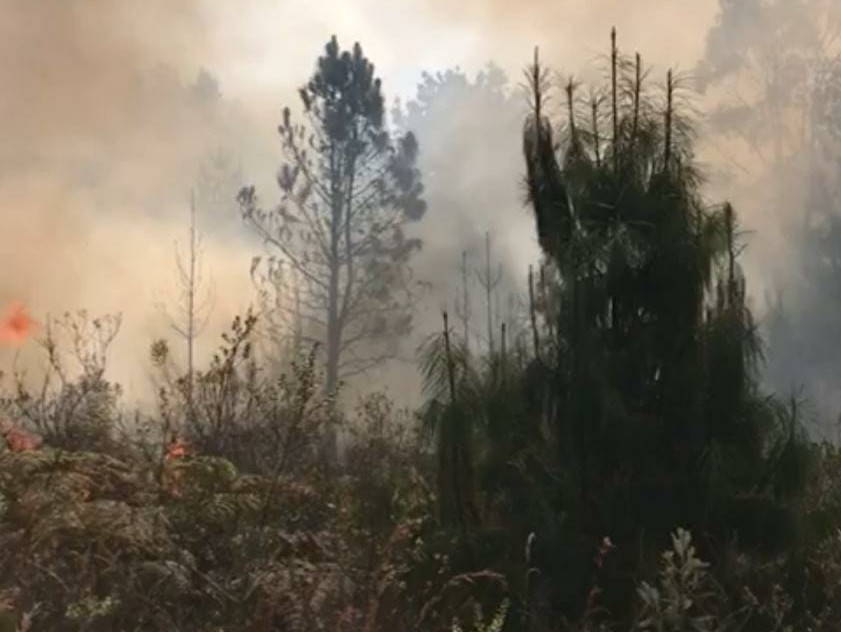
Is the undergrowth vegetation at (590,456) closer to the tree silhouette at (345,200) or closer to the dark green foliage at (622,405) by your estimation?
the dark green foliage at (622,405)

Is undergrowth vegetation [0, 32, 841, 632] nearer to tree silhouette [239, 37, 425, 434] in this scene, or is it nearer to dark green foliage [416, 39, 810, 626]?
dark green foliage [416, 39, 810, 626]

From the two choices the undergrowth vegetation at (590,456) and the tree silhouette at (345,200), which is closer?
the undergrowth vegetation at (590,456)

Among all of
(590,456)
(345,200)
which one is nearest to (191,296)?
(345,200)

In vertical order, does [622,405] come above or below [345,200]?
below

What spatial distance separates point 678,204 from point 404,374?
30829 mm

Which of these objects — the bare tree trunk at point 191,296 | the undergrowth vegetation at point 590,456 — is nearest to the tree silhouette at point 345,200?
the bare tree trunk at point 191,296

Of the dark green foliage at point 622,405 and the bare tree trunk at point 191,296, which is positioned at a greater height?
the bare tree trunk at point 191,296

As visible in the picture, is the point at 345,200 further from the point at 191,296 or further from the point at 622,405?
the point at 622,405

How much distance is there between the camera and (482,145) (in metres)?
42.6

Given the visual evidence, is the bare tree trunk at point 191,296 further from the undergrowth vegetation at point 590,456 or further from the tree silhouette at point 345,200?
the undergrowth vegetation at point 590,456

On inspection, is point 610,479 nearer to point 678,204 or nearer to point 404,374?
point 678,204

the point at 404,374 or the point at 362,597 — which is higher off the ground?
the point at 404,374

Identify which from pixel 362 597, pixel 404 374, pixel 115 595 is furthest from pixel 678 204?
pixel 404 374

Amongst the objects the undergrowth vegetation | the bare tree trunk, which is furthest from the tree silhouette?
the undergrowth vegetation
